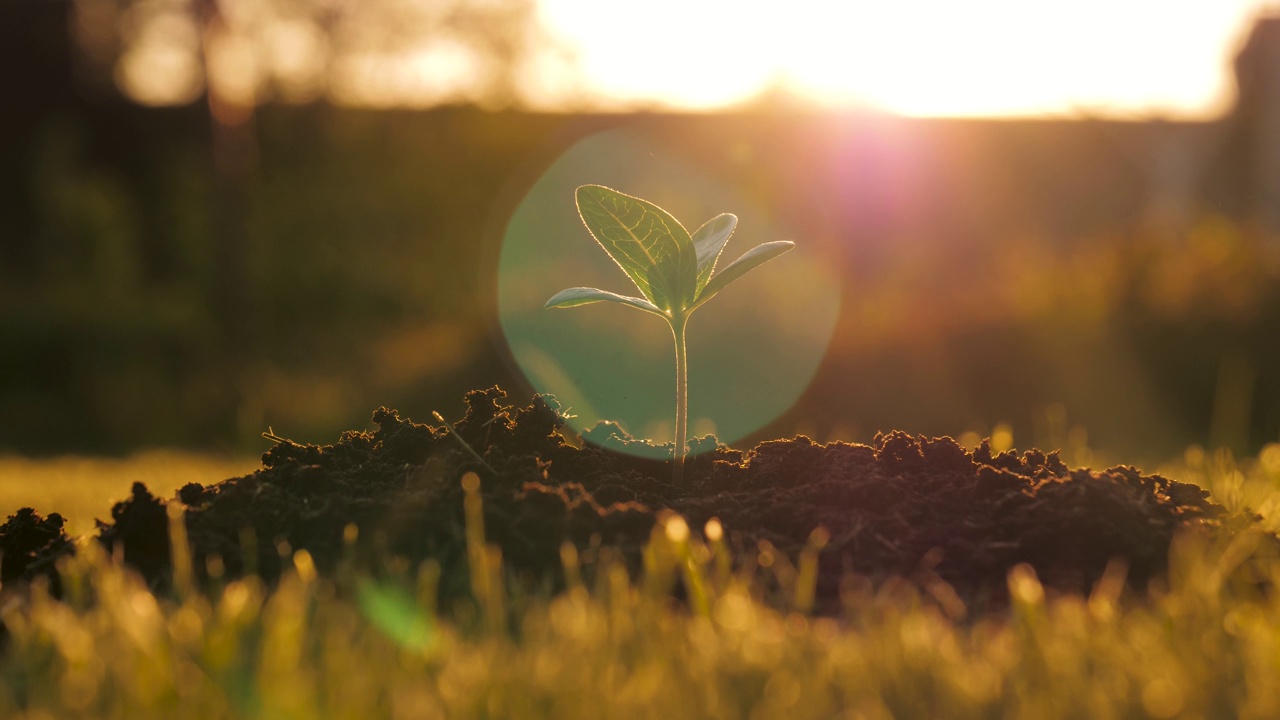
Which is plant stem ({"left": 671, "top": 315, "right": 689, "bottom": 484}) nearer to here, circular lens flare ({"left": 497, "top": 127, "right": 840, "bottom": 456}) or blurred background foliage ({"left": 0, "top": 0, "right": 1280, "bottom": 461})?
circular lens flare ({"left": 497, "top": 127, "right": 840, "bottom": 456})

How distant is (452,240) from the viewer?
639 inches

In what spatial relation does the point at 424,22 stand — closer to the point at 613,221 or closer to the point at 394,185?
the point at 394,185

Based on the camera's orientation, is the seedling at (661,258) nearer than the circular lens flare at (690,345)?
Yes

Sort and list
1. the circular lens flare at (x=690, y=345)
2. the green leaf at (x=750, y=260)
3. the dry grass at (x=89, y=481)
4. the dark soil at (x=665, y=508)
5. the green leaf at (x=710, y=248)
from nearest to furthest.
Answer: the dark soil at (x=665, y=508)
the green leaf at (x=750, y=260)
the green leaf at (x=710, y=248)
the dry grass at (x=89, y=481)
the circular lens flare at (x=690, y=345)

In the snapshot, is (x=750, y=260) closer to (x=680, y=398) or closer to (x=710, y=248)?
(x=710, y=248)

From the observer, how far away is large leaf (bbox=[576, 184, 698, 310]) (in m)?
2.08

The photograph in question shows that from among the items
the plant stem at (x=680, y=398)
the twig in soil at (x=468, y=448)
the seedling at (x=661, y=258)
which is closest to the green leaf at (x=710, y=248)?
the seedling at (x=661, y=258)

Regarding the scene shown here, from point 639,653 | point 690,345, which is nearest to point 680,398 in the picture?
point 639,653

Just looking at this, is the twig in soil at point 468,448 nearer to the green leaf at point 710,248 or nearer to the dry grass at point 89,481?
the green leaf at point 710,248

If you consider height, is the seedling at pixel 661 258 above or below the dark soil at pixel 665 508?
above

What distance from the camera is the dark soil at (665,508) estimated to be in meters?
1.81

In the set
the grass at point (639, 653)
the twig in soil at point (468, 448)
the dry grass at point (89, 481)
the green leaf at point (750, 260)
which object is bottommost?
the dry grass at point (89, 481)

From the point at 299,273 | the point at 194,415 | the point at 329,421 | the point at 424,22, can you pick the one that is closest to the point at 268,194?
the point at 299,273

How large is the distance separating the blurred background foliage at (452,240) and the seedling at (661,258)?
4435 millimetres
